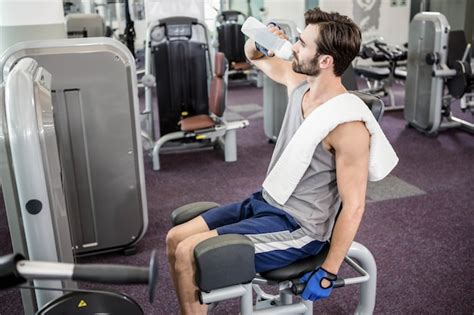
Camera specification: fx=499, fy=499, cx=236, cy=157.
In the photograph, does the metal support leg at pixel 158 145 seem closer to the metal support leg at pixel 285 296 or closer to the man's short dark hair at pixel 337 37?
the metal support leg at pixel 285 296

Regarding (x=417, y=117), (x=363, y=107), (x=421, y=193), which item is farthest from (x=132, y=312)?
(x=417, y=117)

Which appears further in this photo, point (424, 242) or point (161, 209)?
point (161, 209)

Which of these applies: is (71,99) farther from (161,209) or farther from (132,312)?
(132,312)

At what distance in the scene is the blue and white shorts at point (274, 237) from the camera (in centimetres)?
164

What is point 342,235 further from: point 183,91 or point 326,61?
point 183,91

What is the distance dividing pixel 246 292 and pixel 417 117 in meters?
3.95

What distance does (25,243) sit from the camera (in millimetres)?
1372

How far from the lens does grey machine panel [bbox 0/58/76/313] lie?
127 cm

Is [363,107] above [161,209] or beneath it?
above

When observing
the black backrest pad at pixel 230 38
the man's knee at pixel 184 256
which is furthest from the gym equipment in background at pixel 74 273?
the black backrest pad at pixel 230 38

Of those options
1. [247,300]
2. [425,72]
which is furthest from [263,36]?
[425,72]

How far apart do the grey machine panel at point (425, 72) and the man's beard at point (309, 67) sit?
327 cm

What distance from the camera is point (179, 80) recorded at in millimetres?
4523

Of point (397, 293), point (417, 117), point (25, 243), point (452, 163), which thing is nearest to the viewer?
point (25, 243)
